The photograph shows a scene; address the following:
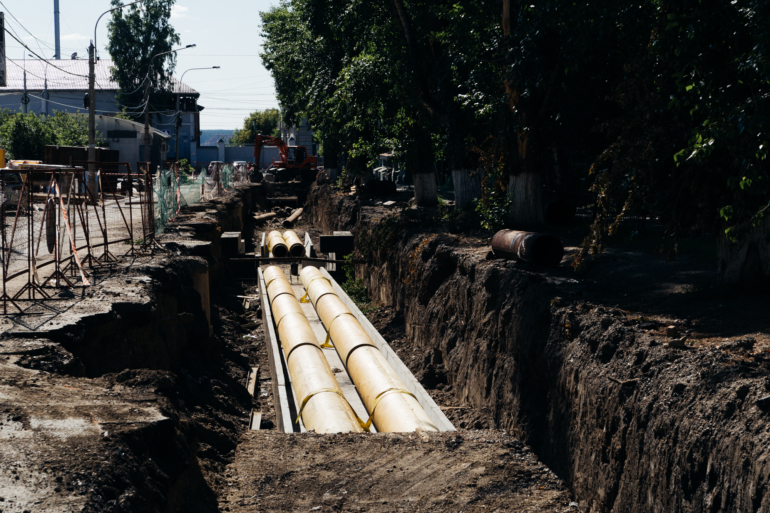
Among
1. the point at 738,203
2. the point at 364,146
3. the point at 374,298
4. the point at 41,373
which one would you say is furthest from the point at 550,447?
the point at 364,146

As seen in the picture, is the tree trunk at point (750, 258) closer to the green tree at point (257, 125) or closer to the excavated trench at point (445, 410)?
the excavated trench at point (445, 410)

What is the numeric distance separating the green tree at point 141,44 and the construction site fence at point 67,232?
107ft

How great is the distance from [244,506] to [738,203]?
535cm

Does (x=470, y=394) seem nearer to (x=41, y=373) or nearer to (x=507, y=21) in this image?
(x=41, y=373)

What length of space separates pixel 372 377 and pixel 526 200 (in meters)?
6.15

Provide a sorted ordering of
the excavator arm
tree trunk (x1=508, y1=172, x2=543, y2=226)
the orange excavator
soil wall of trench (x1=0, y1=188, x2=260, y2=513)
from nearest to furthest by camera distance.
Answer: soil wall of trench (x1=0, y1=188, x2=260, y2=513), tree trunk (x1=508, y1=172, x2=543, y2=226), the excavator arm, the orange excavator

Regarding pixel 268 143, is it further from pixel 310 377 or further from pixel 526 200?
pixel 310 377

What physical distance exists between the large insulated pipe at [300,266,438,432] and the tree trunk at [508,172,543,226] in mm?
4352

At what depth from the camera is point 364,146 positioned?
891 inches

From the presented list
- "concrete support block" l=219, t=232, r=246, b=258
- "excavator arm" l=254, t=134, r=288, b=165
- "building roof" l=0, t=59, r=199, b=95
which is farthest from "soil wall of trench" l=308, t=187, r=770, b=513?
"building roof" l=0, t=59, r=199, b=95

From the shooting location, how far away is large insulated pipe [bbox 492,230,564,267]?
9.95m

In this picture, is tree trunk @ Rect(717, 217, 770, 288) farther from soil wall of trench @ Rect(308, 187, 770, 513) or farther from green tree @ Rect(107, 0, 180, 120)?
green tree @ Rect(107, 0, 180, 120)

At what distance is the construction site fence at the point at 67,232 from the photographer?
27.5ft

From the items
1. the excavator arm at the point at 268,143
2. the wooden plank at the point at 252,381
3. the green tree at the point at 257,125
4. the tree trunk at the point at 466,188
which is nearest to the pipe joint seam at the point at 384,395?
the wooden plank at the point at 252,381
